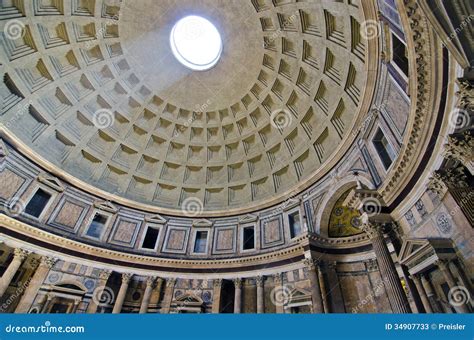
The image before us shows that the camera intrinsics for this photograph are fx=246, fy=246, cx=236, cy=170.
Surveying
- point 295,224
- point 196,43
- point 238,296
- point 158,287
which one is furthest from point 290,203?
point 196,43

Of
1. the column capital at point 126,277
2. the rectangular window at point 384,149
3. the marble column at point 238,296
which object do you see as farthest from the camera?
the column capital at point 126,277

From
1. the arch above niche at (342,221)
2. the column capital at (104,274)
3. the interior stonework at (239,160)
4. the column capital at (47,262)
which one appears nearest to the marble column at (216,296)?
the interior stonework at (239,160)

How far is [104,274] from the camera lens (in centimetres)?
1547

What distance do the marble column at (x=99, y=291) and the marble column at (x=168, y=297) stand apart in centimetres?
370

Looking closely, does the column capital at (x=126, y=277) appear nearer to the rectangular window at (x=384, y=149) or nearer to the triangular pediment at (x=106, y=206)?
the triangular pediment at (x=106, y=206)

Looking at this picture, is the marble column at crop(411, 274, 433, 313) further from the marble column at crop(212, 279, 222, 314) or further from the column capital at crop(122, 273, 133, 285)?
the column capital at crop(122, 273, 133, 285)

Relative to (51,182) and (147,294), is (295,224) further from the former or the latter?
(51,182)

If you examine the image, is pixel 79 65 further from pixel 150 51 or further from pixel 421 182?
pixel 421 182

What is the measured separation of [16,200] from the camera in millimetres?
14422

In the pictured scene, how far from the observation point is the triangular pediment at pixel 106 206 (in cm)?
1769

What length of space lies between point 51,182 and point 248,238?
45.1 ft

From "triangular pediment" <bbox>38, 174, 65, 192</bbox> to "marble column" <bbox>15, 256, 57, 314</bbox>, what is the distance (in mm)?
4520

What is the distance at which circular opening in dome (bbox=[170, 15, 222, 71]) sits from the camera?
19.8 m

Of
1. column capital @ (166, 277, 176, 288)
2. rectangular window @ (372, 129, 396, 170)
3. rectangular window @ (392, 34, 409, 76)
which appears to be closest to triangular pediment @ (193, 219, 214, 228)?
column capital @ (166, 277, 176, 288)
